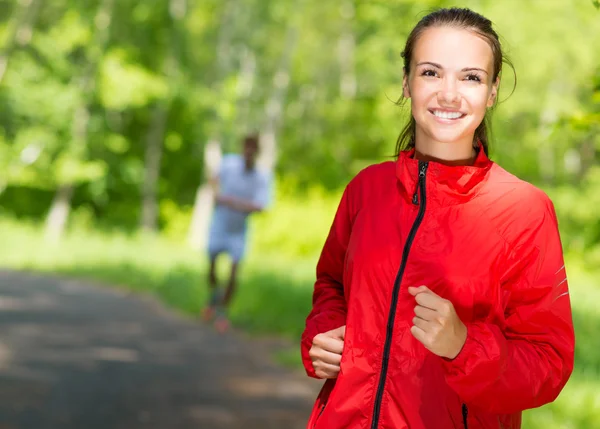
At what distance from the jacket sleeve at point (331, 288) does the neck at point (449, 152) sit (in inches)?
9.0

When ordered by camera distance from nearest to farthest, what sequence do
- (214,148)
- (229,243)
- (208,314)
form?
(229,243) < (208,314) < (214,148)

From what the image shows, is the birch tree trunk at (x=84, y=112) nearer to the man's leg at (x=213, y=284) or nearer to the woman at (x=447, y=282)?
the man's leg at (x=213, y=284)

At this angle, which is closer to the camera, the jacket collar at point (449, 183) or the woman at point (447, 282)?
the woman at point (447, 282)

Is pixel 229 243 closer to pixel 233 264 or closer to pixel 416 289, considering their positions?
pixel 233 264

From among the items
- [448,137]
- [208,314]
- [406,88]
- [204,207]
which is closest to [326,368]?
[448,137]

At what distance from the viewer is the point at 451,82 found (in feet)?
7.61

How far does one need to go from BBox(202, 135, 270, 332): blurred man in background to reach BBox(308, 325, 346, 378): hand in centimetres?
902

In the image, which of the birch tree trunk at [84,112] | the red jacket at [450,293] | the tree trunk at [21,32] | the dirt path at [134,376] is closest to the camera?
the red jacket at [450,293]

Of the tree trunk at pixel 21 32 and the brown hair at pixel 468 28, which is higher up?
the tree trunk at pixel 21 32

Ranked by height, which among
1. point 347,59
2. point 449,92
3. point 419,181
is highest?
point 347,59

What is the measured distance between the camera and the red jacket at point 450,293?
2135 millimetres

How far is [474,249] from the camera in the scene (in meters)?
2.21

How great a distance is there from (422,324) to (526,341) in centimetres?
25

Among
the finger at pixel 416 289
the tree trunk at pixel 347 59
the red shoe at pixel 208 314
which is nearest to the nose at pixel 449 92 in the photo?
the finger at pixel 416 289
